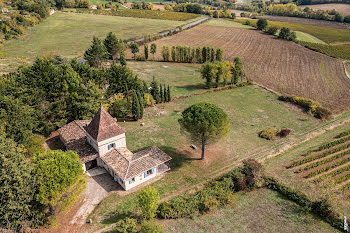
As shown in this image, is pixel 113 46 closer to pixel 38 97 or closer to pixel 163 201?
pixel 38 97

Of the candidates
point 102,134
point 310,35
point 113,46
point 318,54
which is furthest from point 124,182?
point 310,35

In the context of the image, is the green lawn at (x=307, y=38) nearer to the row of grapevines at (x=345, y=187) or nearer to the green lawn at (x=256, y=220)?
the row of grapevines at (x=345, y=187)

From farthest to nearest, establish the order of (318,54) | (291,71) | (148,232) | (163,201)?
(318,54)
(291,71)
(163,201)
(148,232)

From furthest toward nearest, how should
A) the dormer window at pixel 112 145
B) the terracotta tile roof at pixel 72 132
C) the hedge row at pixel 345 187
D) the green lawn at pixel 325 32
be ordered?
the green lawn at pixel 325 32 < the terracotta tile roof at pixel 72 132 < the dormer window at pixel 112 145 < the hedge row at pixel 345 187

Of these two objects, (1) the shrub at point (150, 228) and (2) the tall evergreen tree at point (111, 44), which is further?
(2) the tall evergreen tree at point (111, 44)

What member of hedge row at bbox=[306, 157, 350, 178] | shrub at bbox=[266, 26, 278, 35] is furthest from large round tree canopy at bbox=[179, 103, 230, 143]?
shrub at bbox=[266, 26, 278, 35]

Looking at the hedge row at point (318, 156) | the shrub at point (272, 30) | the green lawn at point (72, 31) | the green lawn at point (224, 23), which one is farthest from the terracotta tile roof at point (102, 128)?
the green lawn at point (224, 23)
